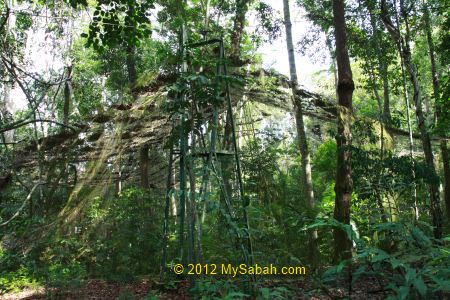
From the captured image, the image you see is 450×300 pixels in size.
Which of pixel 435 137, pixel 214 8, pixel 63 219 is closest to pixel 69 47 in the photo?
pixel 214 8

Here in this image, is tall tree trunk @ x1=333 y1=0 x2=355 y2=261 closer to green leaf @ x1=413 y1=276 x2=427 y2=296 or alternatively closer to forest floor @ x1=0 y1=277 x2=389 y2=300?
forest floor @ x1=0 y1=277 x2=389 y2=300

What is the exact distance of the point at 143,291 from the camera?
4.49m

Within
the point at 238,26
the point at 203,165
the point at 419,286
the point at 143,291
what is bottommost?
the point at 143,291

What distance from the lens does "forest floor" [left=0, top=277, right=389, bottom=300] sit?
3.43 meters

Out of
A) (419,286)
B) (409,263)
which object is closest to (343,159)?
(409,263)

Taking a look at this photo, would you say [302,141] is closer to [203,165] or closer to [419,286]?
[203,165]

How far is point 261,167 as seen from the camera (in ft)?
21.5

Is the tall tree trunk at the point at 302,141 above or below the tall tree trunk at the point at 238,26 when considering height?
below

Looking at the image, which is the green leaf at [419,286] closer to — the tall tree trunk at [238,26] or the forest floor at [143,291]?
the forest floor at [143,291]

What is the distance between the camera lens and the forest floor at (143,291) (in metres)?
3.43

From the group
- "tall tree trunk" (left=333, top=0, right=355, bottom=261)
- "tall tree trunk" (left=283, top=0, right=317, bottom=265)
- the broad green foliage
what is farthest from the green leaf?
"tall tree trunk" (left=283, top=0, right=317, bottom=265)

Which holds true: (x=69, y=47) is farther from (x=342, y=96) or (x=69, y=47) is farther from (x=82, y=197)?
(x=342, y=96)

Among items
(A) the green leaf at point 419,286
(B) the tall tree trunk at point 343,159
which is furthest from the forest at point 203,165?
(A) the green leaf at point 419,286

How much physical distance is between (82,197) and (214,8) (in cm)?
493
